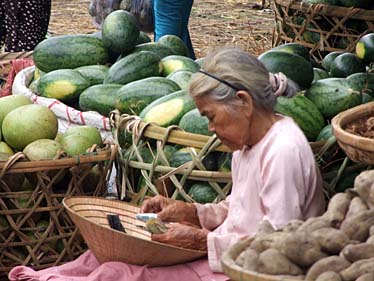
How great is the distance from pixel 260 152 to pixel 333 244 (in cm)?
94

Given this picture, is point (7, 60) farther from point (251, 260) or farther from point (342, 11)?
point (251, 260)

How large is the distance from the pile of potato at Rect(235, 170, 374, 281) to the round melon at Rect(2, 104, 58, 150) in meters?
2.17

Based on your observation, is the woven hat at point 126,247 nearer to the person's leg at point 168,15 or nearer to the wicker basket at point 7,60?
the wicker basket at point 7,60

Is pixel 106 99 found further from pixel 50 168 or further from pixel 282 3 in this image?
pixel 282 3

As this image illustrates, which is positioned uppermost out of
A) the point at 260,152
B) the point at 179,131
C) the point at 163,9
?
the point at 260,152

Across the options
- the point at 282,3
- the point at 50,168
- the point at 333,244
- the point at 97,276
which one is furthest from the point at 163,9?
the point at 333,244

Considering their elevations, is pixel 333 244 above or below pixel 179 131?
above

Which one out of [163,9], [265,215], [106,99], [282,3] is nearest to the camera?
[265,215]

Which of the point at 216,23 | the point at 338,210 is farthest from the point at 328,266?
the point at 216,23

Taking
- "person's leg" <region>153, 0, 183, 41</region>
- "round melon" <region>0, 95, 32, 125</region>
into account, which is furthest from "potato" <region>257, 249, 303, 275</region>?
"person's leg" <region>153, 0, 183, 41</region>

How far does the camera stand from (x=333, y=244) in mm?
2119

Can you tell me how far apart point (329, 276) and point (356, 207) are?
13.8 inches

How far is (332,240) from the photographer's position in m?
2.12

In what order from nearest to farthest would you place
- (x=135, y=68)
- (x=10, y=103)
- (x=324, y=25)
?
(x=10, y=103) → (x=135, y=68) → (x=324, y=25)
